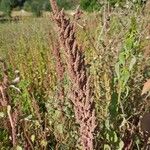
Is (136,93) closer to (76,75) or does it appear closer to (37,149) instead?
(37,149)

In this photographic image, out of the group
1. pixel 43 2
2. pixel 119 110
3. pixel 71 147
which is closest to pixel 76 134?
pixel 71 147

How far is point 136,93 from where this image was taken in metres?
2.50

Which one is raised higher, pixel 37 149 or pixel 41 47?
pixel 37 149

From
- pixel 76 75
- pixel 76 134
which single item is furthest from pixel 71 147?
pixel 76 75

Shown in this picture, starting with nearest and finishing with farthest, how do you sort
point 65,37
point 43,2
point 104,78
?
point 65,37
point 104,78
point 43,2

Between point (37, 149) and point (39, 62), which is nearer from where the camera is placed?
point (37, 149)

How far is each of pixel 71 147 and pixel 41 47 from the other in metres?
3.22

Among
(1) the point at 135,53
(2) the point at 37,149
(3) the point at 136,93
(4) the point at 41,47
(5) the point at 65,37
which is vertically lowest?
(4) the point at 41,47

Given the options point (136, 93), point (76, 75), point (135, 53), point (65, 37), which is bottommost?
point (136, 93)

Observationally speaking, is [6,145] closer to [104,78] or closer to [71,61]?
[104,78]

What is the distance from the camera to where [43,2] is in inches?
2116

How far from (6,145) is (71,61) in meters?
1.42

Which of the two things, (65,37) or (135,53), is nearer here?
(65,37)

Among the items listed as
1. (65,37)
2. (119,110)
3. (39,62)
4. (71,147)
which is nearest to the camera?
(65,37)
